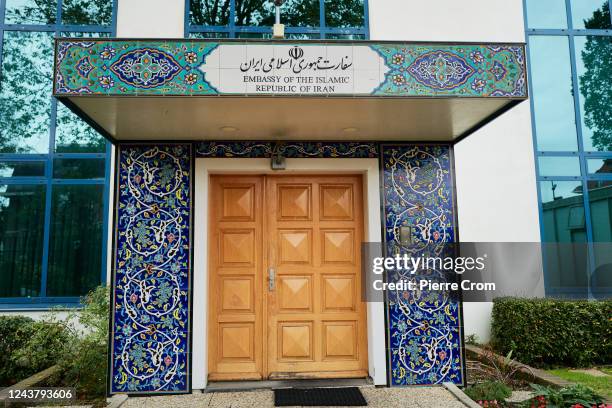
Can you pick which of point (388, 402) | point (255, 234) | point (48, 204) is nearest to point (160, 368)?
point (255, 234)

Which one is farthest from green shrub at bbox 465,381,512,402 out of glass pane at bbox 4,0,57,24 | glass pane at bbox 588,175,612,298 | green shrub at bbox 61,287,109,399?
glass pane at bbox 4,0,57,24

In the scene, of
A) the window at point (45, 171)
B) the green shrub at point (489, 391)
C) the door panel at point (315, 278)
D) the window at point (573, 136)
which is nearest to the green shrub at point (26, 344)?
the window at point (45, 171)

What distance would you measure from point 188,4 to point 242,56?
13.3ft

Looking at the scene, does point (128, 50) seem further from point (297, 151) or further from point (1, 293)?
point (1, 293)

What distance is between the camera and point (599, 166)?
23.8ft

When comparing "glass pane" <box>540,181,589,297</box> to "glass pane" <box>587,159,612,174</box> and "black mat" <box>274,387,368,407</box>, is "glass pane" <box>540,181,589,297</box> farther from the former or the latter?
"black mat" <box>274,387,368,407</box>

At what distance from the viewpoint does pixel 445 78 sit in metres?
3.84

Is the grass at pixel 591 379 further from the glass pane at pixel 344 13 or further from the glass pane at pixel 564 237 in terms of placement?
the glass pane at pixel 344 13

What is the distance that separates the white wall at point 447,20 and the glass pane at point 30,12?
4.80 m

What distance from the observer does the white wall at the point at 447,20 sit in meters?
7.21

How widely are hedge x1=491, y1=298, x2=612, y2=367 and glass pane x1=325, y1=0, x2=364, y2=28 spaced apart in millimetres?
4713

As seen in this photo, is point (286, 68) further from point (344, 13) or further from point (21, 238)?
point (21, 238)

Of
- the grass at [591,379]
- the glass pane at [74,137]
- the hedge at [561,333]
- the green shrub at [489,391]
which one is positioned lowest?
the grass at [591,379]

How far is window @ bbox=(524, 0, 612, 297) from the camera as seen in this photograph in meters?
→ 7.03
